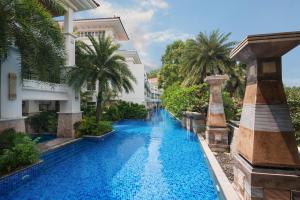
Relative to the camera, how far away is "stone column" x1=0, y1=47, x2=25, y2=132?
8.36 meters

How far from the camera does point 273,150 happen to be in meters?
4.61

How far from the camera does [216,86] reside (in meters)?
12.6

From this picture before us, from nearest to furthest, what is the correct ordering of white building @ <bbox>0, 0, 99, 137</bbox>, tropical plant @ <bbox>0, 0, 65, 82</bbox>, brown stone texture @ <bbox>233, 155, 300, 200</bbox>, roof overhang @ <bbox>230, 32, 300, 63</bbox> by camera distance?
1. roof overhang @ <bbox>230, 32, 300, 63</bbox>
2. brown stone texture @ <bbox>233, 155, 300, 200</bbox>
3. tropical plant @ <bbox>0, 0, 65, 82</bbox>
4. white building @ <bbox>0, 0, 99, 137</bbox>

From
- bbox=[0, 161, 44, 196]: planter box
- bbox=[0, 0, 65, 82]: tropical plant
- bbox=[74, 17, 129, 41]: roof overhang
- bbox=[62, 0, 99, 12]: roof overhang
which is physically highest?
bbox=[74, 17, 129, 41]: roof overhang

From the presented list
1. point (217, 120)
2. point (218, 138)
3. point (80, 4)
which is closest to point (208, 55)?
point (217, 120)

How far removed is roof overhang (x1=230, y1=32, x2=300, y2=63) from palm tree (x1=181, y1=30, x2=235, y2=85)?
1576 centimetres

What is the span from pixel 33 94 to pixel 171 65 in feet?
95.3

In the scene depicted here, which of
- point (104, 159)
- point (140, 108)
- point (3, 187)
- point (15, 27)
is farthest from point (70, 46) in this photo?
point (140, 108)

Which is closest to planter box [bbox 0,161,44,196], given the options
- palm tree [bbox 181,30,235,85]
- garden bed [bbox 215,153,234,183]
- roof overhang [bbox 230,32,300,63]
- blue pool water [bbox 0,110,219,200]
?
blue pool water [bbox 0,110,219,200]

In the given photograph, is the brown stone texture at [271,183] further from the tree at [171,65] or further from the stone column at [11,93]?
the tree at [171,65]

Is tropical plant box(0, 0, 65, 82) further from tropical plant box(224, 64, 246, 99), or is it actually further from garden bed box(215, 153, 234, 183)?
tropical plant box(224, 64, 246, 99)

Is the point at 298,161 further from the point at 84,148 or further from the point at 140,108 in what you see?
the point at 140,108

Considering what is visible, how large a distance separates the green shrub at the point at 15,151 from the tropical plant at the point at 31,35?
2.63m

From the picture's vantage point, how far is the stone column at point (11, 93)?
27.4 ft
